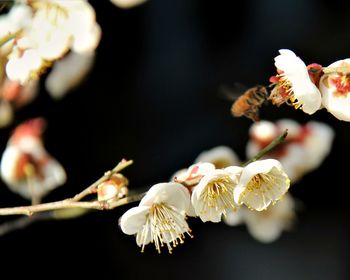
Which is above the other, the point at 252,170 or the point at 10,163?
the point at 252,170

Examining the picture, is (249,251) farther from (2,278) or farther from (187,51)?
(2,278)

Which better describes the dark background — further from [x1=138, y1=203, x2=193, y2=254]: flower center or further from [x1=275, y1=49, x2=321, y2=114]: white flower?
[x1=275, y1=49, x2=321, y2=114]: white flower

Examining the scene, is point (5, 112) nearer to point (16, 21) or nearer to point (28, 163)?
point (28, 163)

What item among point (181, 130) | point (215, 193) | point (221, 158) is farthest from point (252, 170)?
point (181, 130)

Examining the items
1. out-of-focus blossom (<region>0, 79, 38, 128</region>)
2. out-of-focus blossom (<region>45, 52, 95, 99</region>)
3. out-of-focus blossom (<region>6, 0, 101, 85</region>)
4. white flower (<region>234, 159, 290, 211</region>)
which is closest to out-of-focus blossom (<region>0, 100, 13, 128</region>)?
out-of-focus blossom (<region>0, 79, 38, 128</region>)

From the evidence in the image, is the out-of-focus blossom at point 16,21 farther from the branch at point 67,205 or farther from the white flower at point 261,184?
the white flower at point 261,184
